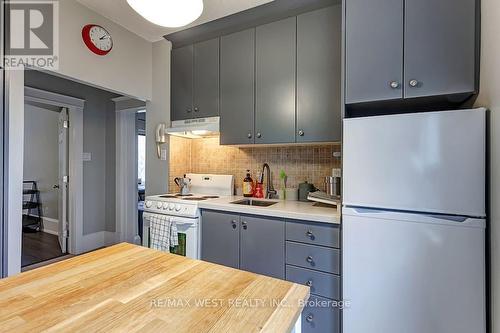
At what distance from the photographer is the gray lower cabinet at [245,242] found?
1766 mm

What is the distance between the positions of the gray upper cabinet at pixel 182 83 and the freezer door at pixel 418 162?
164 cm

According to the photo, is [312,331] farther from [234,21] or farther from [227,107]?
[234,21]

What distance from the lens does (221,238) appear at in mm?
1986

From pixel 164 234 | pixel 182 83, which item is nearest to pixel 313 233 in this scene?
pixel 164 234

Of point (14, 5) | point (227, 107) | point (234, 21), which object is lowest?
point (227, 107)

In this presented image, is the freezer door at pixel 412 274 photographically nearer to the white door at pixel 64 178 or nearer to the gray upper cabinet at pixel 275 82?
the gray upper cabinet at pixel 275 82

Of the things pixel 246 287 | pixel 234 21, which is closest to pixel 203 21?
pixel 234 21

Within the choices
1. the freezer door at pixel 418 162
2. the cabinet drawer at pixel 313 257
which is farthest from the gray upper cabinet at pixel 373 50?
the cabinet drawer at pixel 313 257

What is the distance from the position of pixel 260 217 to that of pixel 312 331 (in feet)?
2.61

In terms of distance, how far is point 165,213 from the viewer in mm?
2219

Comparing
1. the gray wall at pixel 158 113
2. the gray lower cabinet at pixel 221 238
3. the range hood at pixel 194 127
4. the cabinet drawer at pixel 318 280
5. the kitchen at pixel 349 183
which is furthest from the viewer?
the gray wall at pixel 158 113

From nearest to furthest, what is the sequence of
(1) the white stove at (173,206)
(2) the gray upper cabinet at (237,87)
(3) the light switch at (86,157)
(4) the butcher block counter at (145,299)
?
1. (4) the butcher block counter at (145,299)
2. (1) the white stove at (173,206)
3. (2) the gray upper cabinet at (237,87)
4. (3) the light switch at (86,157)

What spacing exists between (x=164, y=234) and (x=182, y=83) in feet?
4.83

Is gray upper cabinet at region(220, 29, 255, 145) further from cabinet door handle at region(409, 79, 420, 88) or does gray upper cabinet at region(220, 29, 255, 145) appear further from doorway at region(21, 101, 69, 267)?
doorway at region(21, 101, 69, 267)
